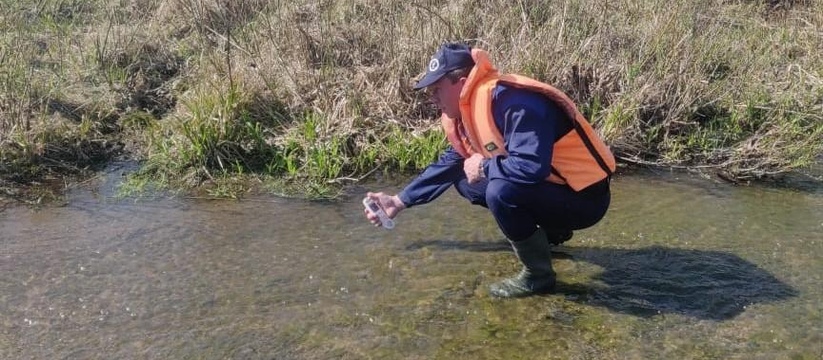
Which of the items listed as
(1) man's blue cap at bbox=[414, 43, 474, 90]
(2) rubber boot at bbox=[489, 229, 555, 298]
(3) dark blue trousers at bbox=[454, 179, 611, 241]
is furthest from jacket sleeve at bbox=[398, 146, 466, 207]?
(1) man's blue cap at bbox=[414, 43, 474, 90]

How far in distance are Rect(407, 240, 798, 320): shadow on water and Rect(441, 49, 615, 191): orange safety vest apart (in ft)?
1.87

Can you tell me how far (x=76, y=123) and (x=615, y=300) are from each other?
4.24 m

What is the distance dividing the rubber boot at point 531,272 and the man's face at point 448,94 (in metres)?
0.66

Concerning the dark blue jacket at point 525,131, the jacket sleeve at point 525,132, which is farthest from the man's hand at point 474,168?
the jacket sleeve at point 525,132

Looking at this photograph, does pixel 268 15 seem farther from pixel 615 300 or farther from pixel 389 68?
pixel 615 300

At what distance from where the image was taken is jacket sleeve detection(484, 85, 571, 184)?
3242 mm

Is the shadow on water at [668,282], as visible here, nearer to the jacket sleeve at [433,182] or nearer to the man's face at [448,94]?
the jacket sleeve at [433,182]

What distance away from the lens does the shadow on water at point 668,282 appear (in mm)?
3578

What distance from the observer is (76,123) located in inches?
233

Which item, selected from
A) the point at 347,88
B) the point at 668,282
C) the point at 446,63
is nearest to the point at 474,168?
the point at 446,63

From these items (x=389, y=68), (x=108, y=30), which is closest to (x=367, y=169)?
(x=389, y=68)

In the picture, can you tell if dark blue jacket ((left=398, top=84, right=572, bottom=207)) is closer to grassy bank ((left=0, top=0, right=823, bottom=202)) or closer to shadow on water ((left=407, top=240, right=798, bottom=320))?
shadow on water ((left=407, top=240, right=798, bottom=320))

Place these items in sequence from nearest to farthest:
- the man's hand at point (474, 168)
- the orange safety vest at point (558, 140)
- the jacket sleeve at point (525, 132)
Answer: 1. the jacket sleeve at point (525, 132)
2. the orange safety vest at point (558, 140)
3. the man's hand at point (474, 168)

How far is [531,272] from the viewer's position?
11.9 feet
